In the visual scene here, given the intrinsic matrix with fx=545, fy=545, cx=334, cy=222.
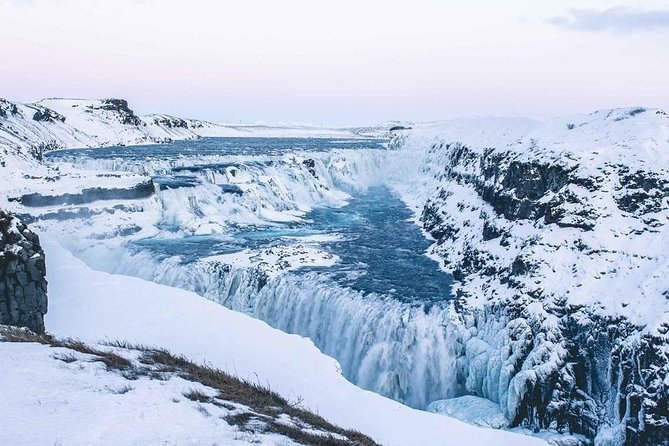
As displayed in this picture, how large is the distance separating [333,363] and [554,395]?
299 inches

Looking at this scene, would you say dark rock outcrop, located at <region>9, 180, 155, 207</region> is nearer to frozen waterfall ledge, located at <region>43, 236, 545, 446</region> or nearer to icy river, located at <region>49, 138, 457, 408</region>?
icy river, located at <region>49, 138, 457, 408</region>

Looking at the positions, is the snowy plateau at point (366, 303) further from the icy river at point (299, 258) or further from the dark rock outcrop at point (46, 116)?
the dark rock outcrop at point (46, 116)

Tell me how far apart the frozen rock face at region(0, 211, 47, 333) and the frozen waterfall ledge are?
0.52 metres

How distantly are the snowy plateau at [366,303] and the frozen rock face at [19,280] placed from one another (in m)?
0.05

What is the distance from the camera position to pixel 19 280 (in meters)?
14.2

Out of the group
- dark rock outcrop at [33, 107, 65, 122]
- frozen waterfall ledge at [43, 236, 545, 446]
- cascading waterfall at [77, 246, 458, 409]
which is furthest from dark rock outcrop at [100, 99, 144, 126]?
frozen waterfall ledge at [43, 236, 545, 446]

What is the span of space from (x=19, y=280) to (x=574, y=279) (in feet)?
54.0

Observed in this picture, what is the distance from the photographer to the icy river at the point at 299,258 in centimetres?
1873

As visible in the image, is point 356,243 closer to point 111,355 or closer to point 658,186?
point 658,186

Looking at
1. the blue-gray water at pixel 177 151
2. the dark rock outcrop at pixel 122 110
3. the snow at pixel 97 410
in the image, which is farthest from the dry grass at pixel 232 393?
the dark rock outcrop at pixel 122 110

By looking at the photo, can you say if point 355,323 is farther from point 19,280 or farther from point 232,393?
point 232,393

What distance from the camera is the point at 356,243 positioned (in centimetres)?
3033

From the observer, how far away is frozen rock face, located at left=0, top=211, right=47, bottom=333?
1387 cm

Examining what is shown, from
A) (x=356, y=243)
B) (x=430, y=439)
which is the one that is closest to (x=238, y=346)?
(x=430, y=439)
